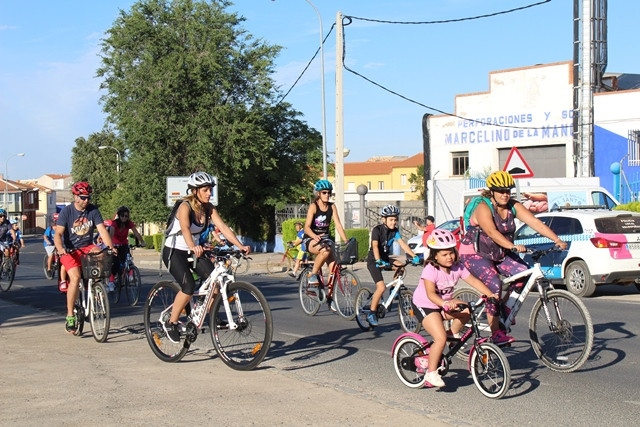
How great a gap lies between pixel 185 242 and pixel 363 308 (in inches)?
131

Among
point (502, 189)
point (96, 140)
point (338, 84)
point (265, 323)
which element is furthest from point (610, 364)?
point (96, 140)

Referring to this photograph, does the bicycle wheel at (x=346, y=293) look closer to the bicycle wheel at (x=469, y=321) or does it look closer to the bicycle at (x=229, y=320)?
the bicycle wheel at (x=469, y=321)

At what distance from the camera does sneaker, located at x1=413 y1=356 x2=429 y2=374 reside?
22.9 feet

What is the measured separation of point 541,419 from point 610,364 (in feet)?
8.09

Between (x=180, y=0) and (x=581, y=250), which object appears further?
(x=180, y=0)

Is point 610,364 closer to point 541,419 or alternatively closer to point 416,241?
point 541,419


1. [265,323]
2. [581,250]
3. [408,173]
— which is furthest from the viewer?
[408,173]

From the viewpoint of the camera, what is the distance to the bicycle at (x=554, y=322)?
7.61m

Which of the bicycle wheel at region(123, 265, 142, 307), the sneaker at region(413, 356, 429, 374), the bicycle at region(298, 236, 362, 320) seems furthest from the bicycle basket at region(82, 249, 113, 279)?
the bicycle wheel at region(123, 265, 142, 307)

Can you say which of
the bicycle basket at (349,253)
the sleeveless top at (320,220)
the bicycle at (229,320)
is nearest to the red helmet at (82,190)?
the bicycle at (229,320)

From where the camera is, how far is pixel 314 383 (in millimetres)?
7367

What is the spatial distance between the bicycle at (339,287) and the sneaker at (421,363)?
4.20 m

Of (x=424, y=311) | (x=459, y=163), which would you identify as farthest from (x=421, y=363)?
(x=459, y=163)

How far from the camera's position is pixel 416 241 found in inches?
936
